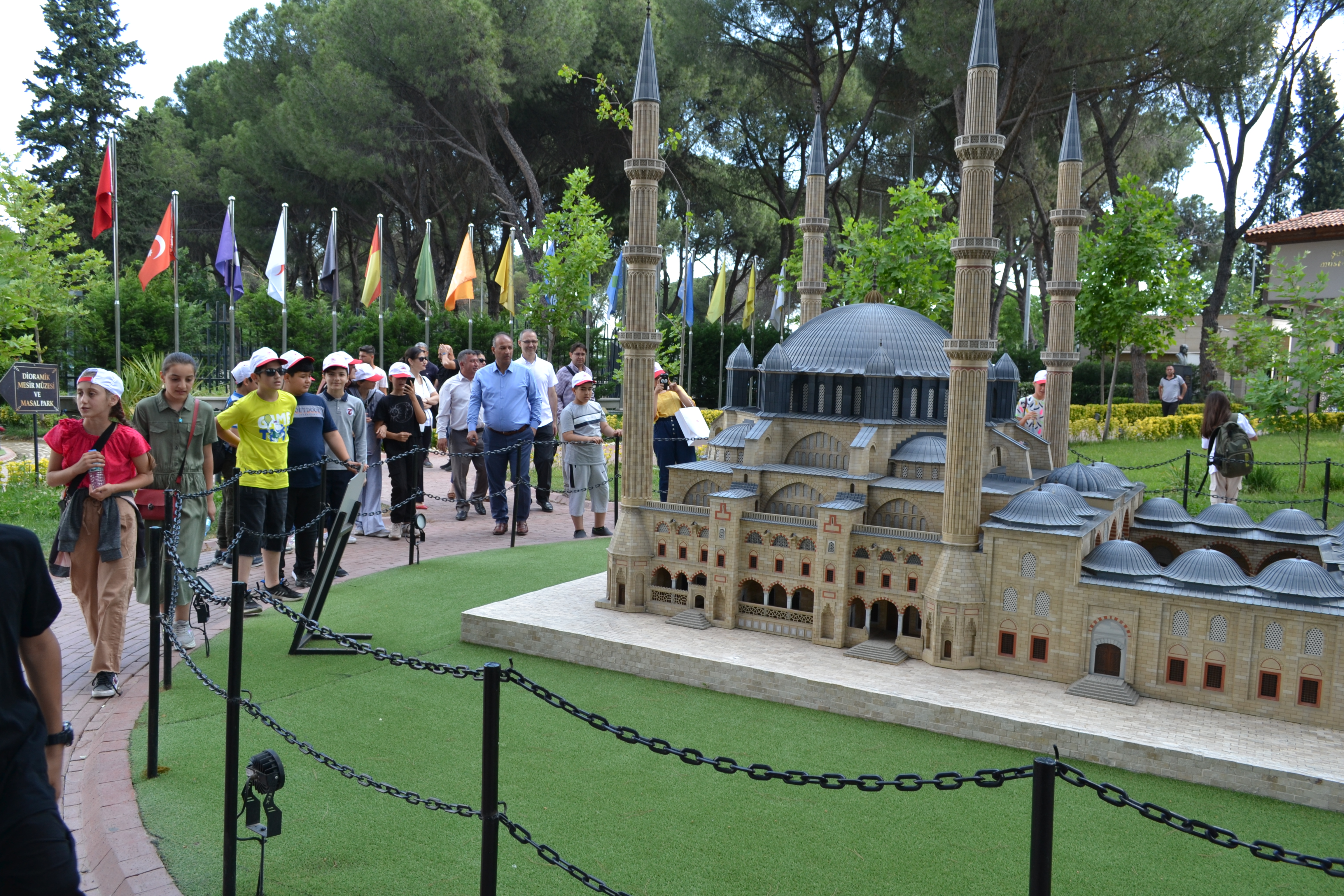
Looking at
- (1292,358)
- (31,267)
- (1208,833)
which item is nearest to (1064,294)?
(1208,833)

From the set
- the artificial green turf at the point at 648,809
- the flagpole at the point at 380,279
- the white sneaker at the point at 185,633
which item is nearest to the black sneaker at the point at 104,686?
the artificial green turf at the point at 648,809

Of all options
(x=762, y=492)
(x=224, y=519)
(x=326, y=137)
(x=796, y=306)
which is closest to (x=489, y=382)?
(x=224, y=519)

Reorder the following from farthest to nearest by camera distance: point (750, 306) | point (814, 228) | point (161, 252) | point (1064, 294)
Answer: point (750, 306) < point (161, 252) < point (814, 228) < point (1064, 294)

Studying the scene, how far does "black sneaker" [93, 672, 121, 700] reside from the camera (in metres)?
7.31

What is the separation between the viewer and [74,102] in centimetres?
3553

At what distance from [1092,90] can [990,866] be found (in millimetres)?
22696

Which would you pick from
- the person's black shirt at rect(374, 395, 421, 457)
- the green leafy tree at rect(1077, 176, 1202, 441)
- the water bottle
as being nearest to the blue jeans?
the person's black shirt at rect(374, 395, 421, 457)

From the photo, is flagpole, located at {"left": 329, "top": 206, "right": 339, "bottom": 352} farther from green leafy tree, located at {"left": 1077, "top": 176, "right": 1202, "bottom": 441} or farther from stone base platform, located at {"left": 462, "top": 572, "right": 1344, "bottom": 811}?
green leafy tree, located at {"left": 1077, "top": 176, "right": 1202, "bottom": 441}

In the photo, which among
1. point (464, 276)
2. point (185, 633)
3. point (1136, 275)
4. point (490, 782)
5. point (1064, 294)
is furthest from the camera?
point (464, 276)

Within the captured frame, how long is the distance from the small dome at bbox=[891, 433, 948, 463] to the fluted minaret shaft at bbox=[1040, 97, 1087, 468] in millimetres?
2190

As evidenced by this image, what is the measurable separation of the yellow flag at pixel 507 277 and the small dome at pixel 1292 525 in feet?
65.4

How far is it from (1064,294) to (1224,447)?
5206mm

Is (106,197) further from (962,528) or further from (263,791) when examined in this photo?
A: (962,528)

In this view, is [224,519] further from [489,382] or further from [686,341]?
[686,341]
